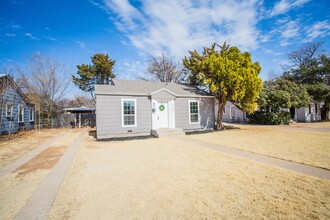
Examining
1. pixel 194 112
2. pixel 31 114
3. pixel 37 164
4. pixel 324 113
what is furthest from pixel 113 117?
pixel 324 113

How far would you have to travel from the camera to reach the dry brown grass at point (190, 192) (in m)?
3.07

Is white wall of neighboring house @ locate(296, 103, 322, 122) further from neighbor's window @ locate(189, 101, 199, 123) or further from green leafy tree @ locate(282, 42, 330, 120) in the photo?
neighbor's window @ locate(189, 101, 199, 123)

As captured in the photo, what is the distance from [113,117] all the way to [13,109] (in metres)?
11.4

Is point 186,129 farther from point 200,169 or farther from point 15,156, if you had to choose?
point 15,156

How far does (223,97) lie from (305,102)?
1116 centimetres

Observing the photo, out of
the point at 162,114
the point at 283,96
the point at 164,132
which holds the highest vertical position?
the point at 283,96

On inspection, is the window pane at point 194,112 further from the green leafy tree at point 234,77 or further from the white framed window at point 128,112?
the white framed window at point 128,112

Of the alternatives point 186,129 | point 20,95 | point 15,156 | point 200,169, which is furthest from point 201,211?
point 20,95

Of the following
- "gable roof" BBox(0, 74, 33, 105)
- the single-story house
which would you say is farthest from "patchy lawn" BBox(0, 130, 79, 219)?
the single-story house

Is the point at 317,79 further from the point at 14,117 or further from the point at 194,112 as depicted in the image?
the point at 14,117

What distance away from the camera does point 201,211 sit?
3.11 m

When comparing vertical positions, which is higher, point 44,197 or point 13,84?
point 13,84

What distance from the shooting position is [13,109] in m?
16.6

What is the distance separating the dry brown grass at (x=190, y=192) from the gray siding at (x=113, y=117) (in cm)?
665
